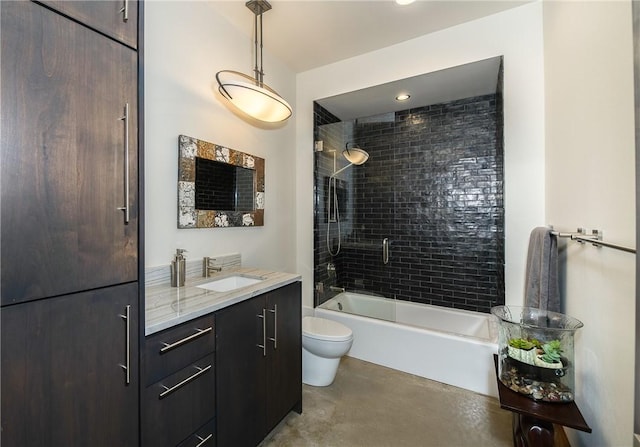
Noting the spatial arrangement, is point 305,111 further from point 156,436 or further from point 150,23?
point 156,436

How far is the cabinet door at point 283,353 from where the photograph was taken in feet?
5.30

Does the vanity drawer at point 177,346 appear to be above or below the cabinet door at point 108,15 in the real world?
below

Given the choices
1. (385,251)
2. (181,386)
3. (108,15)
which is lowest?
(181,386)

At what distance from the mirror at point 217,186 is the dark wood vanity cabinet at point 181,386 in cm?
89

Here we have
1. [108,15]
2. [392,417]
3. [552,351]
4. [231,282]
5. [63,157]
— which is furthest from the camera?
[231,282]

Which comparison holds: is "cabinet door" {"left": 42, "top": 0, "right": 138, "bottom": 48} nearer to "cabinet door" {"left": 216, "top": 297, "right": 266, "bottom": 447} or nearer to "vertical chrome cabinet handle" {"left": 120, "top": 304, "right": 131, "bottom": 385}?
"vertical chrome cabinet handle" {"left": 120, "top": 304, "right": 131, "bottom": 385}

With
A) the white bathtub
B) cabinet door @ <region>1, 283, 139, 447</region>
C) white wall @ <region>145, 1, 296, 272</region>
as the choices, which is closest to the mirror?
white wall @ <region>145, 1, 296, 272</region>

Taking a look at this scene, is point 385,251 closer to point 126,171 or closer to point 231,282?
point 231,282

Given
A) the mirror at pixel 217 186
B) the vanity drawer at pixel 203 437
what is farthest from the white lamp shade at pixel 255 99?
A: the vanity drawer at pixel 203 437

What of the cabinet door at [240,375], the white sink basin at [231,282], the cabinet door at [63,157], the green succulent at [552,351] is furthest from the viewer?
the white sink basin at [231,282]

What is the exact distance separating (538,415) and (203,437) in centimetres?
139

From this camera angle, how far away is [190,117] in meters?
1.92

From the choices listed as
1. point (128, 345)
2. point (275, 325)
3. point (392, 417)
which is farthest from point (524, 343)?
point (128, 345)

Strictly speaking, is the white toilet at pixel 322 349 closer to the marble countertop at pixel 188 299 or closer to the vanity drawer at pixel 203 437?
the marble countertop at pixel 188 299
